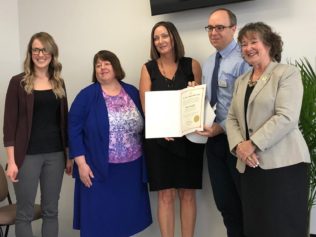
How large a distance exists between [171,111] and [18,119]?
38.3 inches

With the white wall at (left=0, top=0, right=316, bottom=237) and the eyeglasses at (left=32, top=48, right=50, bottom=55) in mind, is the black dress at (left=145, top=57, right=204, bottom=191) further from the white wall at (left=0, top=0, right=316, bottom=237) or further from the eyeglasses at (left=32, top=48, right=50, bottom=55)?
the eyeglasses at (left=32, top=48, right=50, bottom=55)

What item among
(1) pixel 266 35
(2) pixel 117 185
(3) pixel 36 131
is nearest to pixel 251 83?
(1) pixel 266 35

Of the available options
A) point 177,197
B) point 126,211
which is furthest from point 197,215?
point 126,211

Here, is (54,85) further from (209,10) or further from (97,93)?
(209,10)

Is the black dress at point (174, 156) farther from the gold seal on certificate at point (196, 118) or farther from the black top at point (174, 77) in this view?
the gold seal on certificate at point (196, 118)

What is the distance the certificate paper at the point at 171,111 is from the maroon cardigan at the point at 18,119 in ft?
2.45

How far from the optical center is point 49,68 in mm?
2459

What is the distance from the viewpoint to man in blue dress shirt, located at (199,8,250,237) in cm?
218

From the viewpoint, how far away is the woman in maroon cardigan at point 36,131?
2312 millimetres

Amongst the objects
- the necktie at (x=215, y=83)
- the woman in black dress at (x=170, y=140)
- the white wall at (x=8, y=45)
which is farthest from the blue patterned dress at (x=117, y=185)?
the white wall at (x=8, y=45)

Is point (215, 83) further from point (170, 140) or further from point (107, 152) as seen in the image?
point (107, 152)

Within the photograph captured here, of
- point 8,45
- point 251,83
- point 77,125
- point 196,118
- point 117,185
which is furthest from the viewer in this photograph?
point 8,45

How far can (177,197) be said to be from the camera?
2.92 metres

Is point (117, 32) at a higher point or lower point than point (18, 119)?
higher
